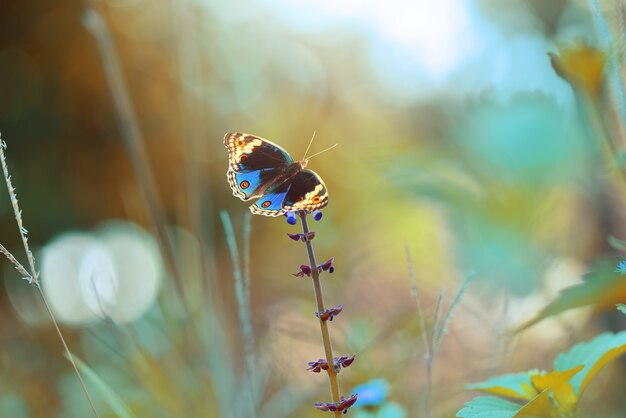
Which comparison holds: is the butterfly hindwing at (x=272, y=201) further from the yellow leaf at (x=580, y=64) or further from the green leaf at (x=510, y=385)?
the yellow leaf at (x=580, y=64)

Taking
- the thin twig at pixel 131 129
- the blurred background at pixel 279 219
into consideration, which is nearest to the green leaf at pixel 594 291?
the blurred background at pixel 279 219

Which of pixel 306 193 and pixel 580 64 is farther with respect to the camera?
pixel 580 64

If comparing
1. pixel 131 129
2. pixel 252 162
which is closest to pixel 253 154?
pixel 252 162

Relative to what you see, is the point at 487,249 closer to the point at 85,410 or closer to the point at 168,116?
the point at 85,410

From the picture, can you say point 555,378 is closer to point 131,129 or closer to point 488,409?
point 488,409

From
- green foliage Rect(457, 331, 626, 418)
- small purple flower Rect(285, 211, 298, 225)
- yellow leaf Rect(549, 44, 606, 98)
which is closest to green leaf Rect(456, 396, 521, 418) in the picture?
green foliage Rect(457, 331, 626, 418)

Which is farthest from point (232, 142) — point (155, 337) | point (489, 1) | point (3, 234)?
point (3, 234)

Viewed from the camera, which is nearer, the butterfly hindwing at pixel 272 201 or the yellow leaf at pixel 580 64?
the butterfly hindwing at pixel 272 201

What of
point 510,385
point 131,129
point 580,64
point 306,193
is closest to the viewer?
point 306,193
